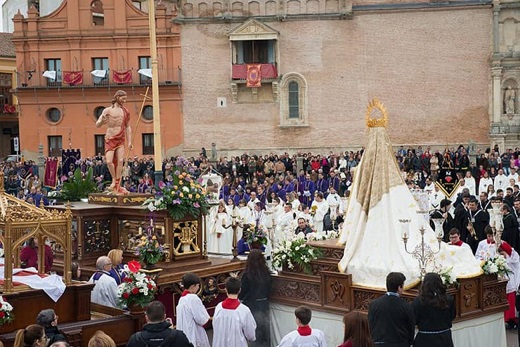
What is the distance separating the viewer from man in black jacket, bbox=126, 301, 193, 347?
7.90 metres

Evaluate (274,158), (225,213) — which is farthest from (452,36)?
(225,213)

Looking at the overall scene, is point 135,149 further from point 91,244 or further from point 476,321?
point 476,321

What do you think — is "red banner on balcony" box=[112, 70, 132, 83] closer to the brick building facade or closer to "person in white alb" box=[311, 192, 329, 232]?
the brick building facade

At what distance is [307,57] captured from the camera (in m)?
43.6

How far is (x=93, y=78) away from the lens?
44875mm

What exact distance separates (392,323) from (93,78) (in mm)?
38825

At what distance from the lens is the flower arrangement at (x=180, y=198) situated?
13.3 meters

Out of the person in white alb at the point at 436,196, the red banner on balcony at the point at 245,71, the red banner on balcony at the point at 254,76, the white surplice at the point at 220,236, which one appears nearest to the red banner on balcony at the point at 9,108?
the red banner on balcony at the point at 245,71

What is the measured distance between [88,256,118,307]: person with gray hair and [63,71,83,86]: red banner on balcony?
34.5 meters

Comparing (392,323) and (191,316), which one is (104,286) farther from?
(392,323)

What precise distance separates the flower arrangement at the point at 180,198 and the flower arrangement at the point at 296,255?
209 cm

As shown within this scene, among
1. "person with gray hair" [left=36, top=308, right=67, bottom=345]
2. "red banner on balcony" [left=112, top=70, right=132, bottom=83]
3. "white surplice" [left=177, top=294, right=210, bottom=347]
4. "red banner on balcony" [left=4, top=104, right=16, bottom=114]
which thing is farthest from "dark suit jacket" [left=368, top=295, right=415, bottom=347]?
"red banner on balcony" [left=4, top=104, right=16, bottom=114]

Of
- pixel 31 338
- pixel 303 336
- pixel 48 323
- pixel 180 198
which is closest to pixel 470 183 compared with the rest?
pixel 180 198

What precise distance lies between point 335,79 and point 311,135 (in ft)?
11.5
